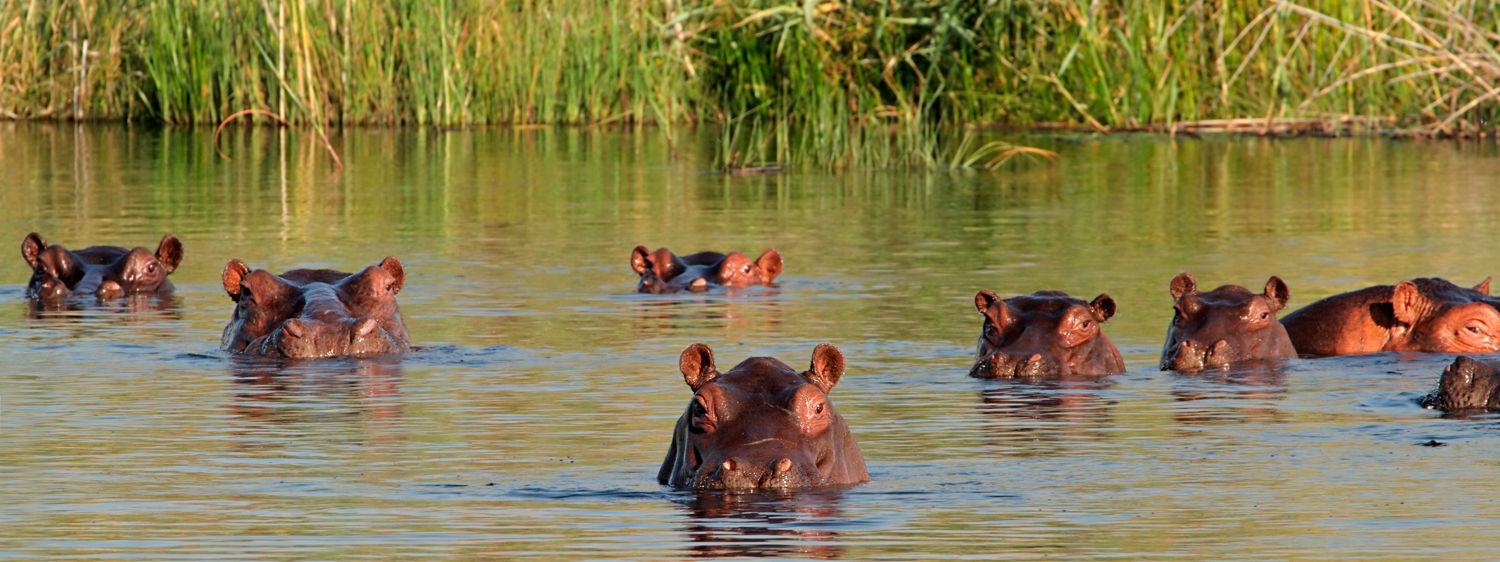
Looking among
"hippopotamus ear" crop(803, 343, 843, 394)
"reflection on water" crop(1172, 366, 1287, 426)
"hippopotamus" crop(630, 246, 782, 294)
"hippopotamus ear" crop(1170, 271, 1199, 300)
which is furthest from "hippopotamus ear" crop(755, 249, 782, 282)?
"hippopotamus ear" crop(803, 343, 843, 394)

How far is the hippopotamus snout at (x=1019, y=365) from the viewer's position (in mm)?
10203

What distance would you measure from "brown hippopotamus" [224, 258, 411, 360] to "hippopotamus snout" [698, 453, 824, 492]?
4184 mm

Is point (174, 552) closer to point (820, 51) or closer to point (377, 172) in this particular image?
point (377, 172)

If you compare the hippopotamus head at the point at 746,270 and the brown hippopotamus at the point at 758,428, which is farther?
the hippopotamus head at the point at 746,270

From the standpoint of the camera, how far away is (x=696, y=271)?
14938mm

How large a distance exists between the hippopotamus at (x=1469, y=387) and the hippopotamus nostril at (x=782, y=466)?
10.7 ft

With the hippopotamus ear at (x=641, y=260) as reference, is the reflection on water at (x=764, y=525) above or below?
below

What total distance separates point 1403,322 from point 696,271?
486 cm

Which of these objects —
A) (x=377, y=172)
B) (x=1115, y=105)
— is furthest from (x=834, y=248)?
(x=1115, y=105)

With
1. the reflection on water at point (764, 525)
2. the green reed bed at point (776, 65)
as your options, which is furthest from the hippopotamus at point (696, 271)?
the green reed bed at point (776, 65)

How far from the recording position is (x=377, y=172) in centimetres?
2439

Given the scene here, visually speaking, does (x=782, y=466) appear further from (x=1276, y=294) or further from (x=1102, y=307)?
(x=1276, y=294)

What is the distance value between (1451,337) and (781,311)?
12.4 feet

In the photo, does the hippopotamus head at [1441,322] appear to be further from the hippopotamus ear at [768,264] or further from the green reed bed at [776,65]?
the green reed bed at [776,65]
